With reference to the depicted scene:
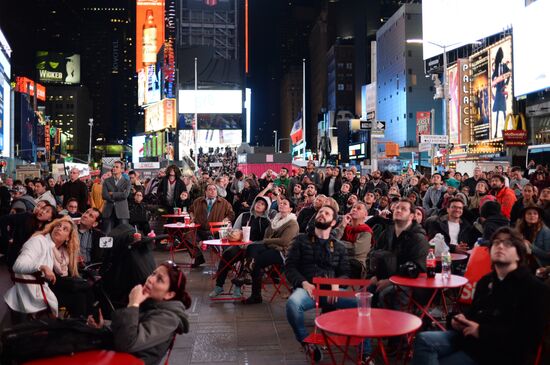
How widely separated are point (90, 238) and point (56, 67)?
13671 cm

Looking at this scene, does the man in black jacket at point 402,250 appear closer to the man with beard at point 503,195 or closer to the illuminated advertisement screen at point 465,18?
the man with beard at point 503,195

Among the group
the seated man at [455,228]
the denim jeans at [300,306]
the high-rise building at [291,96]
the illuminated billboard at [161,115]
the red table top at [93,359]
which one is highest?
the high-rise building at [291,96]

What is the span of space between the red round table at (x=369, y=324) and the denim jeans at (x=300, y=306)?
48.8 inches

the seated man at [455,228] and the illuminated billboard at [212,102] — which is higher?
the illuminated billboard at [212,102]

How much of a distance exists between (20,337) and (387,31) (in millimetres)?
93340

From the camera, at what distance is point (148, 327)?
3.64m

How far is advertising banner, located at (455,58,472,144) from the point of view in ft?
153

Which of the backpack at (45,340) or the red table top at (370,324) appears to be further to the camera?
the red table top at (370,324)

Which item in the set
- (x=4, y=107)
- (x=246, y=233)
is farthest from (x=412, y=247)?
(x=4, y=107)

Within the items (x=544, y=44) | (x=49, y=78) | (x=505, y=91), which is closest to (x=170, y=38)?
(x=505, y=91)

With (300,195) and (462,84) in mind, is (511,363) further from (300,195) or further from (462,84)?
(462,84)

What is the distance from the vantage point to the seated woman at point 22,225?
705 cm

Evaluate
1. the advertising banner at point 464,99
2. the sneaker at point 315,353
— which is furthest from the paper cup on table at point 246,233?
the advertising banner at point 464,99

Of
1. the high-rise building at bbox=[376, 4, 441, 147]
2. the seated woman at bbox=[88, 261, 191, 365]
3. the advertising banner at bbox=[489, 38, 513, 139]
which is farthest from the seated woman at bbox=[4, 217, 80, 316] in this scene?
the high-rise building at bbox=[376, 4, 441, 147]
